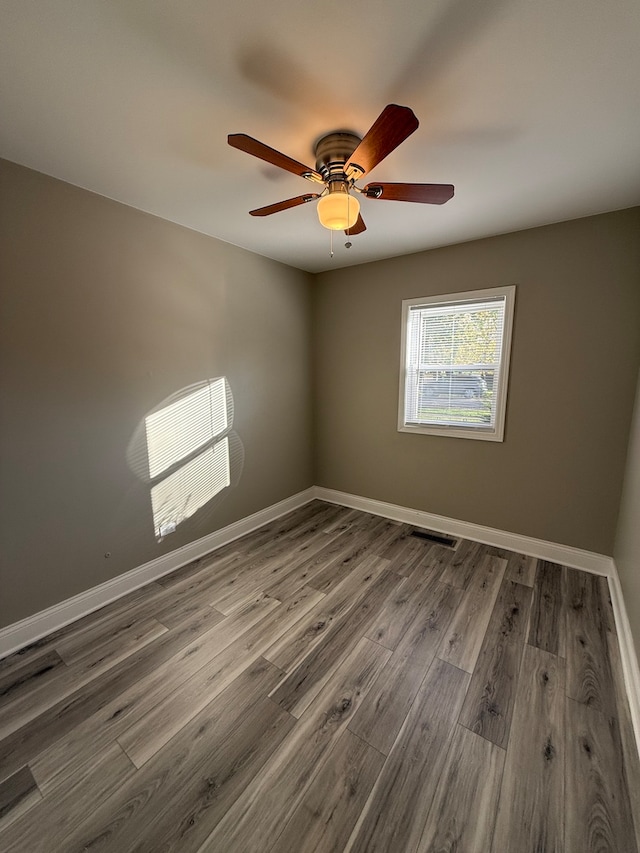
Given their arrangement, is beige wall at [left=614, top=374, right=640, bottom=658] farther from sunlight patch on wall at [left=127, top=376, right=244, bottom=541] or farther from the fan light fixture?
sunlight patch on wall at [left=127, top=376, right=244, bottom=541]

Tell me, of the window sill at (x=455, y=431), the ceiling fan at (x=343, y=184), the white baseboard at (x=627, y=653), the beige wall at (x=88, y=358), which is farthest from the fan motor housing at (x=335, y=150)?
the white baseboard at (x=627, y=653)

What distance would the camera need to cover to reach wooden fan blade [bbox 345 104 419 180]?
1047mm

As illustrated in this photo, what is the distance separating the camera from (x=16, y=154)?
1.65m

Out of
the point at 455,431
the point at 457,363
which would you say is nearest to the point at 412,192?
the point at 457,363

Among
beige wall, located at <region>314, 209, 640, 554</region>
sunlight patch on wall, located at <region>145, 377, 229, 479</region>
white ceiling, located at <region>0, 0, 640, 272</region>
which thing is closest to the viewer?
white ceiling, located at <region>0, 0, 640, 272</region>

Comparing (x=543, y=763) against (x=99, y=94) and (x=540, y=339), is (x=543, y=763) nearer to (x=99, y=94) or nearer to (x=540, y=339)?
(x=540, y=339)

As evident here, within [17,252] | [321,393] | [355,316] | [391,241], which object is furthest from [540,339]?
[17,252]

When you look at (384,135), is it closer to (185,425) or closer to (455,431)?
(185,425)

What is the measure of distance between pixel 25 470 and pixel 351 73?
94.0 inches

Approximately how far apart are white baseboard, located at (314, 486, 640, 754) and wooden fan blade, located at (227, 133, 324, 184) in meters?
2.62

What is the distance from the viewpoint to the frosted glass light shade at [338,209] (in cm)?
153

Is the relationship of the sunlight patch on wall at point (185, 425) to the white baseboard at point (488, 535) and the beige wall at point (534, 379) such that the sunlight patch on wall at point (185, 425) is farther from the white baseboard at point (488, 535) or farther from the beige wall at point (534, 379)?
the white baseboard at point (488, 535)

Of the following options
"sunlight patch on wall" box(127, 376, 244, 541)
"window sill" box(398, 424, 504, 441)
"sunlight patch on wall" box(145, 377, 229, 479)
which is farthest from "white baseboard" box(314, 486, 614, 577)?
"sunlight patch on wall" box(145, 377, 229, 479)

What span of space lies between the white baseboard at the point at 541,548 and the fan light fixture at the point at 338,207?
2.43m
